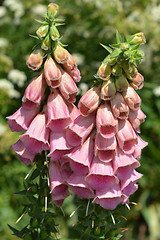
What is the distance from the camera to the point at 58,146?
1.18 metres

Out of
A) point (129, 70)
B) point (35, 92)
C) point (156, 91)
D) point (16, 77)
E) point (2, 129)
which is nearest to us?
point (129, 70)

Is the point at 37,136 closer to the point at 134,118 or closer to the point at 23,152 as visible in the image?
the point at 23,152

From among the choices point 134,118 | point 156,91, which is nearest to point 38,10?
point 156,91

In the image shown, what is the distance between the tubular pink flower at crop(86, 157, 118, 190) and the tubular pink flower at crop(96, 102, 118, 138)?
11 centimetres

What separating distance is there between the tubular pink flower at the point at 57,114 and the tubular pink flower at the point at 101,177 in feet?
0.57

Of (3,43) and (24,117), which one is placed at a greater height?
(24,117)

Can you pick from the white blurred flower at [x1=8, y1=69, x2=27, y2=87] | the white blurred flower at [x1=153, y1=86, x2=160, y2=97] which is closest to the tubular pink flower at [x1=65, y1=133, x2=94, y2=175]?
the white blurred flower at [x1=8, y1=69, x2=27, y2=87]

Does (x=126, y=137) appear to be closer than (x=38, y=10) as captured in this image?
Yes

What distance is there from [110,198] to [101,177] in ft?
0.27

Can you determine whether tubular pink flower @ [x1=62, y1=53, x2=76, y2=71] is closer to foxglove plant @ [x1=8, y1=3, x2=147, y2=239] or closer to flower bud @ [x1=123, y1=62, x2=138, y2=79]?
foxglove plant @ [x1=8, y1=3, x2=147, y2=239]

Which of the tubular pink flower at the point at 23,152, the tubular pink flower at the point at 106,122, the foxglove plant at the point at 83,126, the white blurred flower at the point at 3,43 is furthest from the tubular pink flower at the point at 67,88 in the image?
the white blurred flower at the point at 3,43

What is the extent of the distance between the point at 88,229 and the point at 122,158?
315 millimetres

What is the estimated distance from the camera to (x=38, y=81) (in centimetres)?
124

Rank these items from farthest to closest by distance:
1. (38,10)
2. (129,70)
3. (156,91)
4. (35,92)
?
1. (38,10)
2. (156,91)
3. (35,92)
4. (129,70)
